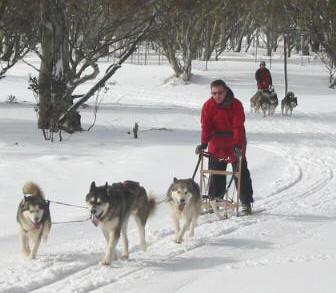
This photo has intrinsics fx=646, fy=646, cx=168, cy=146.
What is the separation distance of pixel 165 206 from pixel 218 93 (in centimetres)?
194

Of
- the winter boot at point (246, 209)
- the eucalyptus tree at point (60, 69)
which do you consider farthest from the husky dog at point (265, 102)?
the winter boot at point (246, 209)

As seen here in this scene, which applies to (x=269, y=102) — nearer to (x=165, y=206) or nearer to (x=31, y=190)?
(x=165, y=206)

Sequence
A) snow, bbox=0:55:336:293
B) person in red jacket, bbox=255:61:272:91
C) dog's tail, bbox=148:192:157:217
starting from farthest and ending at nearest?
person in red jacket, bbox=255:61:272:91 → dog's tail, bbox=148:192:157:217 → snow, bbox=0:55:336:293

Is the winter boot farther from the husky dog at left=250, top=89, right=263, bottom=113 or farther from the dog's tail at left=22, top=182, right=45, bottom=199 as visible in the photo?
the husky dog at left=250, top=89, right=263, bottom=113

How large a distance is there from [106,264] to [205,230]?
1.79 m

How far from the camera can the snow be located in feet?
17.5

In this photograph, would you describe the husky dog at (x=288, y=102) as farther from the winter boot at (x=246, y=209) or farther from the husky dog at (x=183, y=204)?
the husky dog at (x=183, y=204)

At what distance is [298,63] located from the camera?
44.9 m

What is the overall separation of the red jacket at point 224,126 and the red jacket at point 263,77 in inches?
500

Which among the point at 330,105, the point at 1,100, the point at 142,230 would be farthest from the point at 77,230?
the point at 330,105

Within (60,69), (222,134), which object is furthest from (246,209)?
(60,69)

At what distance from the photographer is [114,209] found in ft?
19.0

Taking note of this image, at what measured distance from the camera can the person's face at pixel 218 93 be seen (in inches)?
294

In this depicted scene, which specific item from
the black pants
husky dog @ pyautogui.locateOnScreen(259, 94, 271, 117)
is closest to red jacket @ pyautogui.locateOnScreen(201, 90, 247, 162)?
the black pants
